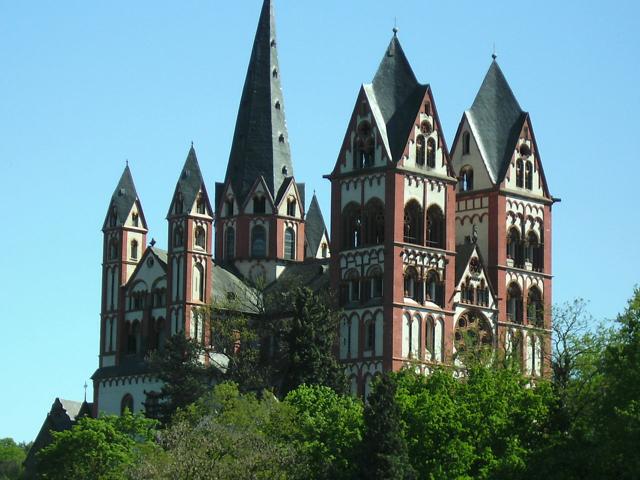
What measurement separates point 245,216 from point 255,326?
977cm

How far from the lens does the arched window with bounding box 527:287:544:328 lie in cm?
12212

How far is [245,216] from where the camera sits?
129500 mm

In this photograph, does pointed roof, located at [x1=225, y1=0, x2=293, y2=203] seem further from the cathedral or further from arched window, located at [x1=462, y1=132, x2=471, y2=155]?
arched window, located at [x1=462, y1=132, x2=471, y2=155]

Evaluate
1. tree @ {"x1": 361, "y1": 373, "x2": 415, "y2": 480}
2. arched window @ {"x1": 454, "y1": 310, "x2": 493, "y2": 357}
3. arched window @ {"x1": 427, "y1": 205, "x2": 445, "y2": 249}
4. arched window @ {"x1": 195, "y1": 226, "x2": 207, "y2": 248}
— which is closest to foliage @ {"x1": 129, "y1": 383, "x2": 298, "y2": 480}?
tree @ {"x1": 361, "y1": 373, "x2": 415, "y2": 480}

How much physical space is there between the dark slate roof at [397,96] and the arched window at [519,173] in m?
8.44

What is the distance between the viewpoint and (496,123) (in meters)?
124

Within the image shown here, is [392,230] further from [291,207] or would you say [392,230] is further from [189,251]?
[291,207]

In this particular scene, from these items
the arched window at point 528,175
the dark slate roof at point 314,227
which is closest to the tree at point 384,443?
the arched window at point 528,175

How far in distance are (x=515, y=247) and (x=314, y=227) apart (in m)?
17.7

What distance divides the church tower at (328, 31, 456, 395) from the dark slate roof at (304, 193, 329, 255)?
1630cm

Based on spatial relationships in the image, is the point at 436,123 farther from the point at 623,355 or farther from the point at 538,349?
the point at 623,355

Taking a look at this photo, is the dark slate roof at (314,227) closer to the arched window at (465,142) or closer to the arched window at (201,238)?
the arched window at (201,238)


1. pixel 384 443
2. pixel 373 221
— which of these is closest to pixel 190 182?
pixel 373 221

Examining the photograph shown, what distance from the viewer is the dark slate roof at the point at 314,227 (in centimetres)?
13600
